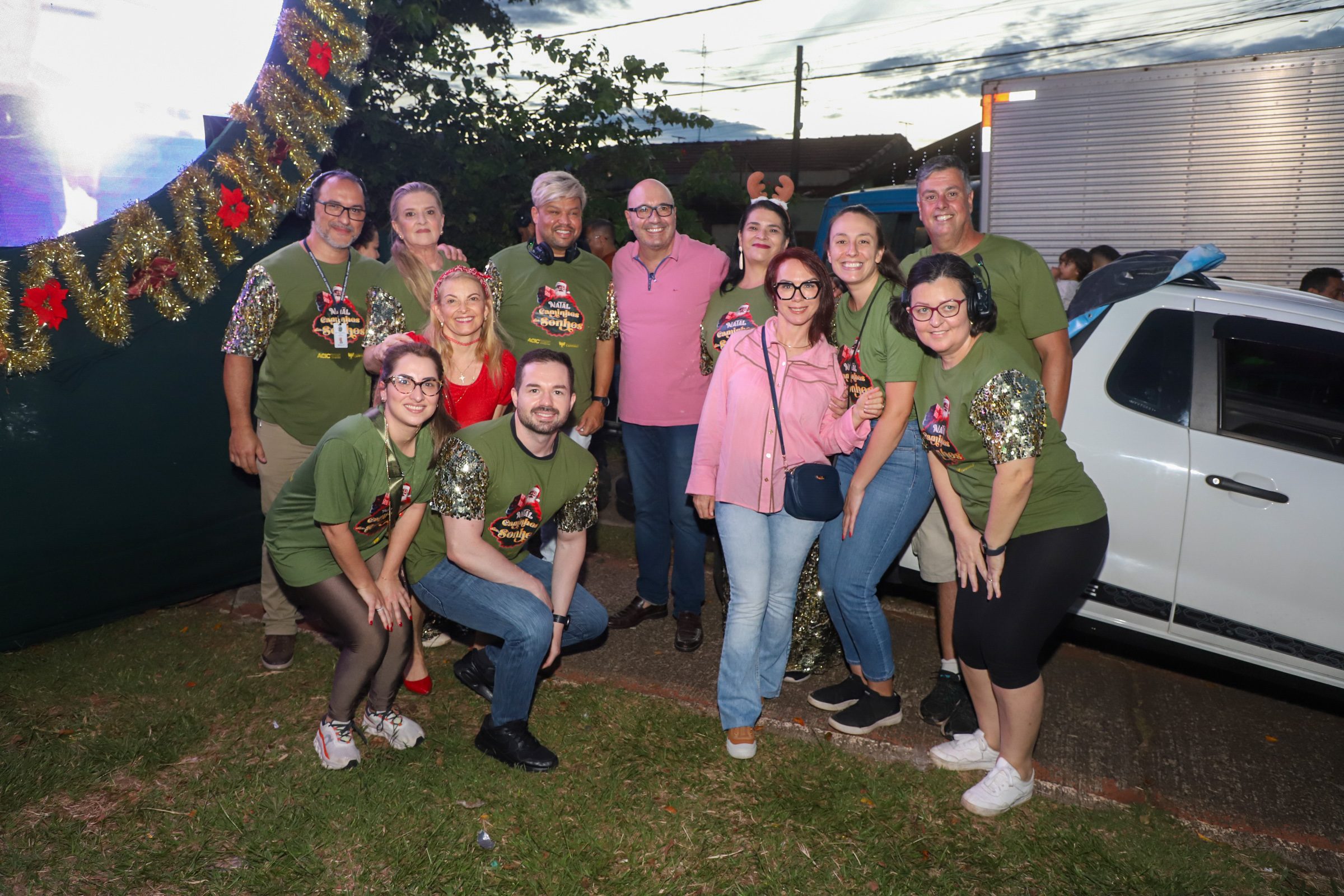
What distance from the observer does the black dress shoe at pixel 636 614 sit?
4.50 metres

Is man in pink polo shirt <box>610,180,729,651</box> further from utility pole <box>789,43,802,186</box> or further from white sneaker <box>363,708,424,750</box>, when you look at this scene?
utility pole <box>789,43,802,186</box>

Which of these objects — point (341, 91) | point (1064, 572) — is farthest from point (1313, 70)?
point (341, 91)

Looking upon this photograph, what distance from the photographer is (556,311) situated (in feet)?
13.3

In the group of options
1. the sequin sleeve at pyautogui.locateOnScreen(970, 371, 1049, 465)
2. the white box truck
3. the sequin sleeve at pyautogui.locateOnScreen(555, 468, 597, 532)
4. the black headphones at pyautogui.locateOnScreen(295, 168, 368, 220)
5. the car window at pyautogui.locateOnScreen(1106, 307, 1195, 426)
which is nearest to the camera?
the sequin sleeve at pyautogui.locateOnScreen(970, 371, 1049, 465)

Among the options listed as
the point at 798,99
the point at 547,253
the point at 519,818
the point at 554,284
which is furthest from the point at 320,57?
the point at 798,99

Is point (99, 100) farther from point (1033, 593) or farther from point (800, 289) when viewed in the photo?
point (1033, 593)

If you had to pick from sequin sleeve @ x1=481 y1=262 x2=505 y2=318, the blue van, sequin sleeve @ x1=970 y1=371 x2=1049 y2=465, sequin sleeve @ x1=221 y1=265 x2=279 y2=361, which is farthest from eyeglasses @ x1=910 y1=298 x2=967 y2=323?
the blue van

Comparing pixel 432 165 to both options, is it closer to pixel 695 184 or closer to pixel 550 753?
pixel 695 184

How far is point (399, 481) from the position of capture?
319 centimetres

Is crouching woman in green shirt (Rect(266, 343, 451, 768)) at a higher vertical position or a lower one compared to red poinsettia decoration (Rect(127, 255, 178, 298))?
lower

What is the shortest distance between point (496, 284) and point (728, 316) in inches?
45.0

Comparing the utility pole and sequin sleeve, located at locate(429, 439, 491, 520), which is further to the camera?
the utility pole

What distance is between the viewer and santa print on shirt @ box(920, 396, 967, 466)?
2.94 meters

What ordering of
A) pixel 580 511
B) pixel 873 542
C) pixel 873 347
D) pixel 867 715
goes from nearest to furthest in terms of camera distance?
1. pixel 873 347
2. pixel 873 542
3. pixel 580 511
4. pixel 867 715
